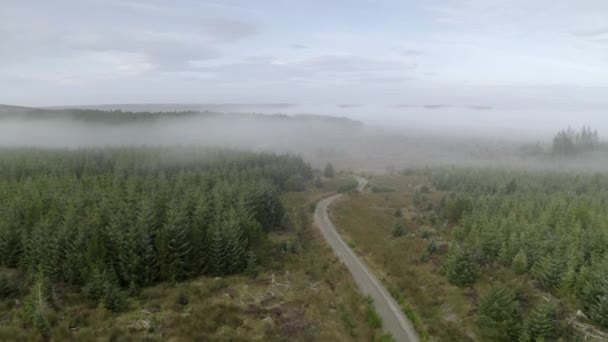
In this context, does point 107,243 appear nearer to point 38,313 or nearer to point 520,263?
point 38,313

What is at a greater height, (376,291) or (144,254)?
(144,254)

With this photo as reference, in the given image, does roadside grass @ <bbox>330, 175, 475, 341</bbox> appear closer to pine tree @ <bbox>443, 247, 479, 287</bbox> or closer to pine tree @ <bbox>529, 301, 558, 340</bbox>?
pine tree @ <bbox>443, 247, 479, 287</bbox>

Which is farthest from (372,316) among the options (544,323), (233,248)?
(233,248)

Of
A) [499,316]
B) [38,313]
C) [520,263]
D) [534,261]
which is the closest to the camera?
[38,313]

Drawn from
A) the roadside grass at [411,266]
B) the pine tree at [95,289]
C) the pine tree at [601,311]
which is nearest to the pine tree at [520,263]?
the roadside grass at [411,266]

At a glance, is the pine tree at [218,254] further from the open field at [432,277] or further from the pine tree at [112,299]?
the open field at [432,277]

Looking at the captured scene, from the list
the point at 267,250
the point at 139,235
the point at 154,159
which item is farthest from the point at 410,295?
the point at 154,159

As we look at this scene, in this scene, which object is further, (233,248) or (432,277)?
(233,248)
